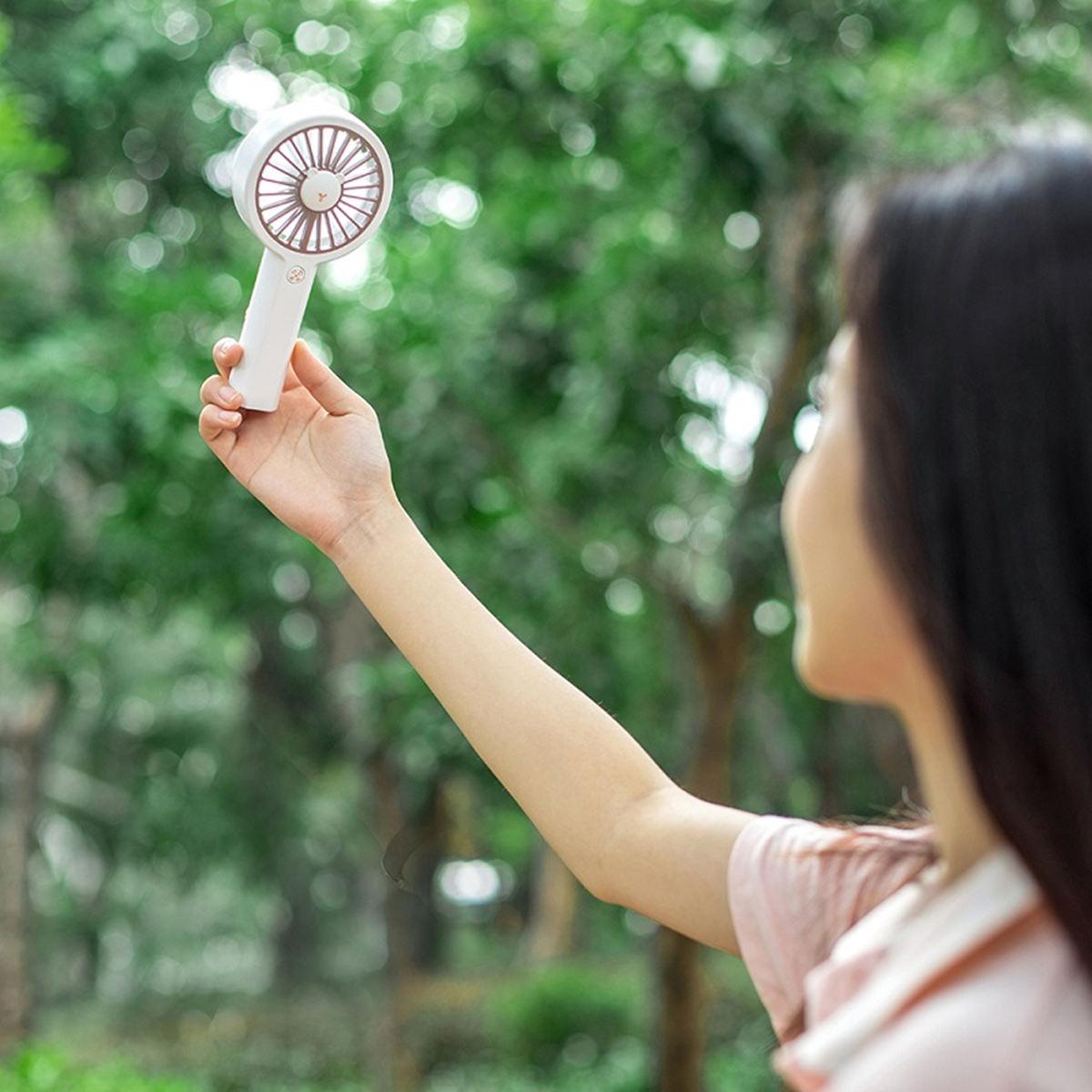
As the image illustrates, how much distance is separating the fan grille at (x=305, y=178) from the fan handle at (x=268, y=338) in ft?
0.17

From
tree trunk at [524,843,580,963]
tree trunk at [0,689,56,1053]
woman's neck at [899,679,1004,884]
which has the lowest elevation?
tree trunk at [524,843,580,963]

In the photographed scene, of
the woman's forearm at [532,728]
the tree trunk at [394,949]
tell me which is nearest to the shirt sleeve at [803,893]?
the woman's forearm at [532,728]

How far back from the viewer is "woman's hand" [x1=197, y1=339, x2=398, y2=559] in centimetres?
126

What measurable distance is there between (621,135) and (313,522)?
3837 millimetres

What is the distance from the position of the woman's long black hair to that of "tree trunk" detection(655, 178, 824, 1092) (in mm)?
4532

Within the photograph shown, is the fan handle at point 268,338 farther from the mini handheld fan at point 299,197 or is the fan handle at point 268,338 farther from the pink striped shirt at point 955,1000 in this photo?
the pink striped shirt at point 955,1000

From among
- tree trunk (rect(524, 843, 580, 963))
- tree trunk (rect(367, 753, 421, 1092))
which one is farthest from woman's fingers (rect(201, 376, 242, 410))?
tree trunk (rect(524, 843, 580, 963))

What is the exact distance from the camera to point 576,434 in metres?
6.36

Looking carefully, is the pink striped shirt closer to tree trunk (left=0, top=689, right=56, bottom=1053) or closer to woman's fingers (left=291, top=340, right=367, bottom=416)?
woman's fingers (left=291, top=340, right=367, bottom=416)

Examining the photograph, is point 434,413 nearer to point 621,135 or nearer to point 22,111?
point 621,135

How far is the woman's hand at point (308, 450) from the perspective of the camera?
4.13 feet

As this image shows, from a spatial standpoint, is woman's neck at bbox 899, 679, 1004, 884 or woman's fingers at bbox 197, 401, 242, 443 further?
woman's fingers at bbox 197, 401, 242, 443

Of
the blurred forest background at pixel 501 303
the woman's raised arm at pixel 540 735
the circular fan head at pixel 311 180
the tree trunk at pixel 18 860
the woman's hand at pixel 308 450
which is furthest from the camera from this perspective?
the tree trunk at pixel 18 860

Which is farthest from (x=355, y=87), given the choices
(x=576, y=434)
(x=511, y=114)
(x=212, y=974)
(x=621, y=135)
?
(x=212, y=974)
